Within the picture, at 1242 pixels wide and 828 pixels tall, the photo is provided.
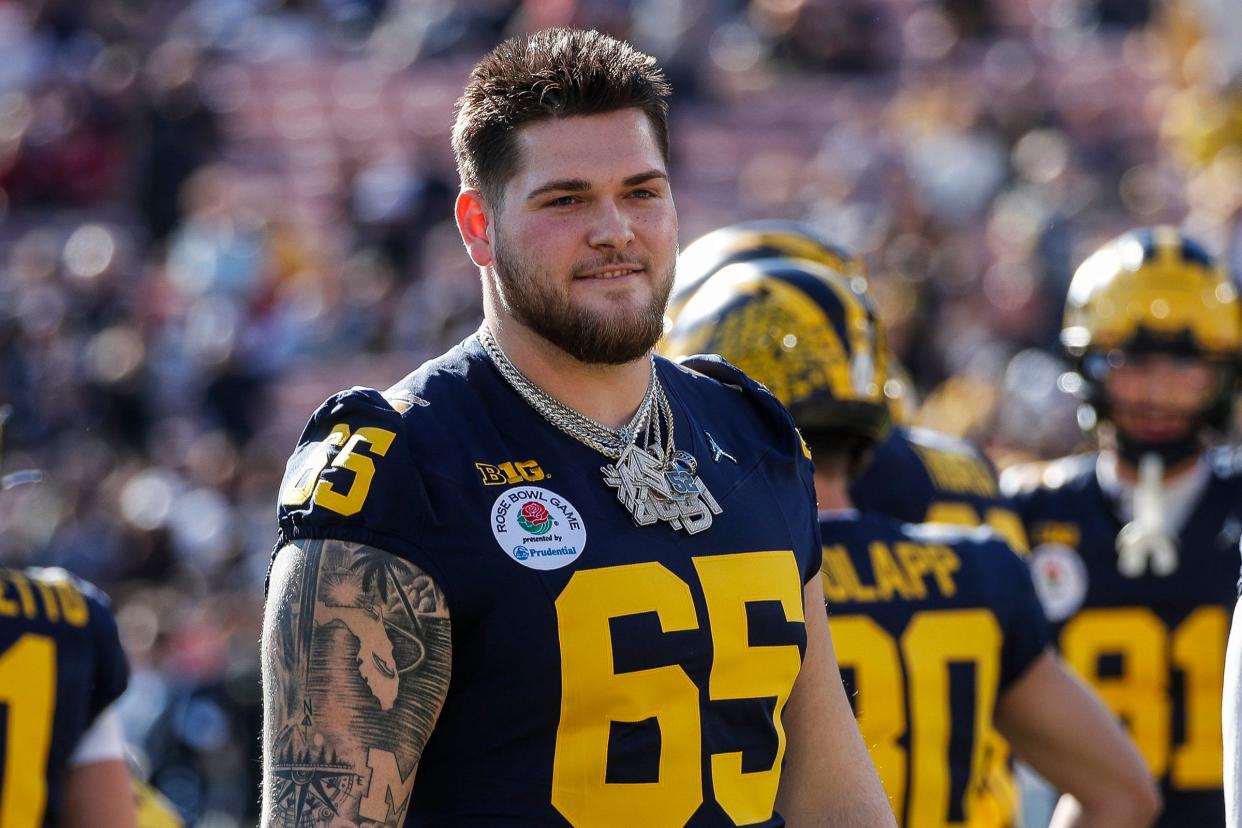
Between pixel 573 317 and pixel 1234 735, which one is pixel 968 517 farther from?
pixel 573 317

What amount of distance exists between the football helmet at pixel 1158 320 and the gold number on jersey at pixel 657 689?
11.1ft

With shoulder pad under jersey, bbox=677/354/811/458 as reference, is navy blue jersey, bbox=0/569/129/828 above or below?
below

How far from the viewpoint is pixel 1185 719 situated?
5977 mm

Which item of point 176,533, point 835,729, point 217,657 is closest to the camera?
point 835,729

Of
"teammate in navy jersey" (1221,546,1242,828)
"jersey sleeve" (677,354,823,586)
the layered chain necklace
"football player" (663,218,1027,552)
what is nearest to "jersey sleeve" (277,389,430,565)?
the layered chain necklace

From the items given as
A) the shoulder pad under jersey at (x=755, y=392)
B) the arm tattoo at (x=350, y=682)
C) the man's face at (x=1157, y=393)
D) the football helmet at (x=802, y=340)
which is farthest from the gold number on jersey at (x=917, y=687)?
the man's face at (x=1157, y=393)

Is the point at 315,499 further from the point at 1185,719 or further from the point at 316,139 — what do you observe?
the point at 316,139

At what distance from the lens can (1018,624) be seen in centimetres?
462

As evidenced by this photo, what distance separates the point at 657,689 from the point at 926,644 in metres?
1.57

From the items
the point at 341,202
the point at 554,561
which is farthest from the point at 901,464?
the point at 341,202

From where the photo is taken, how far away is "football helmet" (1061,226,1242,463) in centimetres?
632

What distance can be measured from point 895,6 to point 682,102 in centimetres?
214

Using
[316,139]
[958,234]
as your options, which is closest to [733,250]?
[958,234]

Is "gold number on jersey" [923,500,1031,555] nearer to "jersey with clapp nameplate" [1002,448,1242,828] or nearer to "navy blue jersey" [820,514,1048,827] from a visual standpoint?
"jersey with clapp nameplate" [1002,448,1242,828]
